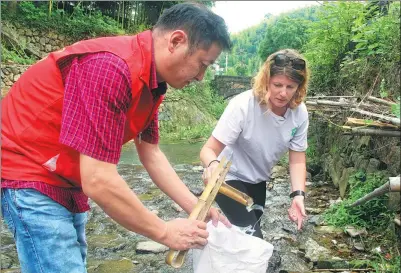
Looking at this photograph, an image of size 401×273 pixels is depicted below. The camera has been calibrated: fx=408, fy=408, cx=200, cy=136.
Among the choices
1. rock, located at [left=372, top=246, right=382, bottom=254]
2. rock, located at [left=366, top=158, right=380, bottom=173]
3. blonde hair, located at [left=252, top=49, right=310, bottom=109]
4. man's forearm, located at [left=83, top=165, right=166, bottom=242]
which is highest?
blonde hair, located at [left=252, top=49, right=310, bottom=109]

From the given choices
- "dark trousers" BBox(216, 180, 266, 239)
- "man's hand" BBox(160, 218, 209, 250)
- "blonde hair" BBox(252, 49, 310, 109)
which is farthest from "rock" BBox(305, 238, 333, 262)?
"man's hand" BBox(160, 218, 209, 250)

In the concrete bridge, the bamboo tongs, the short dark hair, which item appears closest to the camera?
the short dark hair

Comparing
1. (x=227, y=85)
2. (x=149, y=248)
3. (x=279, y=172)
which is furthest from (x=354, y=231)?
(x=227, y=85)

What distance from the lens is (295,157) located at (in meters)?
2.87

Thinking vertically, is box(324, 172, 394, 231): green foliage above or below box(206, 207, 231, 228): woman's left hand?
below

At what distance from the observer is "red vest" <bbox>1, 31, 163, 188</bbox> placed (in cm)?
149

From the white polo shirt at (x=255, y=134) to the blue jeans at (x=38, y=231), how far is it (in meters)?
1.31

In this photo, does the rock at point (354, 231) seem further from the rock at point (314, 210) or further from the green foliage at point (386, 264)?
the rock at point (314, 210)

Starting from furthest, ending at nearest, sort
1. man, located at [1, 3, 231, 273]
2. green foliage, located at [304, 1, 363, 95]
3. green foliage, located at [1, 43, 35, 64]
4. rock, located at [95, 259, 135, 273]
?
green foliage, located at [1, 43, 35, 64] < green foliage, located at [304, 1, 363, 95] < rock, located at [95, 259, 135, 273] < man, located at [1, 3, 231, 273]

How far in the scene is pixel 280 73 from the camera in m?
2.64

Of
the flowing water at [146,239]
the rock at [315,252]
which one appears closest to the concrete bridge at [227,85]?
the flowing water at [146,239]

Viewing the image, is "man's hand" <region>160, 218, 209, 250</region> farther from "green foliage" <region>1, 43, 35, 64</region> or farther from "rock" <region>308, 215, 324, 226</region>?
"green foliage" <region>1, 43, 35, 64</region>

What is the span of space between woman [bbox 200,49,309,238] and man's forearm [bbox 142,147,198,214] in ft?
1.37

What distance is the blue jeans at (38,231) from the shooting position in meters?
1.59
